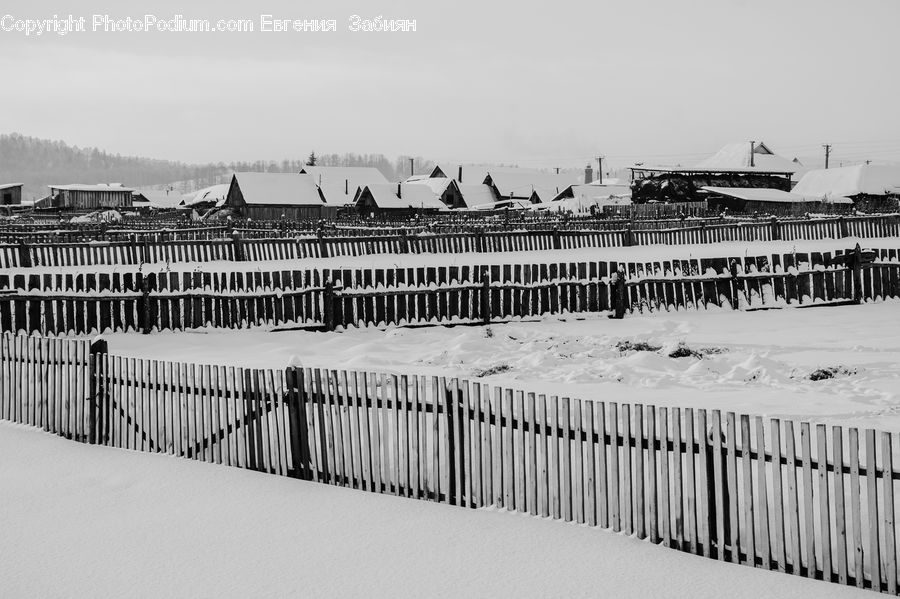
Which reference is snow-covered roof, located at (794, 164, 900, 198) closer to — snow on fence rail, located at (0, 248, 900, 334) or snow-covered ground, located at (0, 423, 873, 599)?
snow on fence rail, located at (0, 248, 900, 334)

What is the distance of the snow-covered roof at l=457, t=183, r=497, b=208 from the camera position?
92875 mm

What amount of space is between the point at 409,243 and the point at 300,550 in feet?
83.7

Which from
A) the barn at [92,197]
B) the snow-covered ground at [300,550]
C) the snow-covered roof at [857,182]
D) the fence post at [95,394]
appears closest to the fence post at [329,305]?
the fence post at [95,394]

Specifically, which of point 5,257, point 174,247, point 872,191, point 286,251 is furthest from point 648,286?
point 872,191

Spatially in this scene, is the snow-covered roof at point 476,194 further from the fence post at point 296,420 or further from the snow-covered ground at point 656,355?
the fence post at point 296,420

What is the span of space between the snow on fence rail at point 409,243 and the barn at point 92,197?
212ft

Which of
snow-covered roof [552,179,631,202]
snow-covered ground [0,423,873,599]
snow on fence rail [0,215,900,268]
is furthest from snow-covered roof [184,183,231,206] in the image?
snow-covered ground [0,423,873,599]

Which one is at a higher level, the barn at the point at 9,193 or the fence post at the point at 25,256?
the barn at the point at 9,193

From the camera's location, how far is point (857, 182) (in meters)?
64.0

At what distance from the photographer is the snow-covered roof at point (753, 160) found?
75200mm

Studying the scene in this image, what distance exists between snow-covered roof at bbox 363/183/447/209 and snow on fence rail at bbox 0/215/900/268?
34.8 m

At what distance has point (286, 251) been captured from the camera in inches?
1160

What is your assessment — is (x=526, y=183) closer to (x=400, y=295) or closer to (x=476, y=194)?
(x=476, y=194)

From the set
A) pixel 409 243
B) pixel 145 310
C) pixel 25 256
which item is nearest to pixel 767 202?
pixel 409 243
